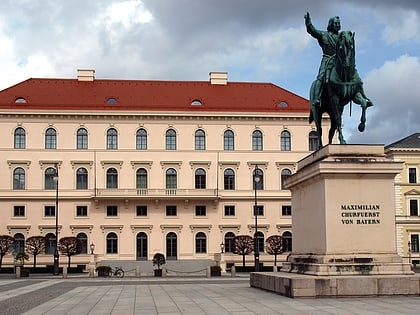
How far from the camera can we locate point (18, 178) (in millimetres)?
75250

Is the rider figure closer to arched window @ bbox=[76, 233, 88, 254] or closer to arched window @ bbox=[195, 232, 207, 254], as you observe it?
arched window @ bbox=[195, 232, 207, 254]

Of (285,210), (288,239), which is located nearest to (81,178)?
(285,210)

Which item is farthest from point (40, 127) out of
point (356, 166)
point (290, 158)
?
point (356, 166)

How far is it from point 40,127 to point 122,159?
902 cm

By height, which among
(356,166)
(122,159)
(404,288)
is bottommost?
(404,288)

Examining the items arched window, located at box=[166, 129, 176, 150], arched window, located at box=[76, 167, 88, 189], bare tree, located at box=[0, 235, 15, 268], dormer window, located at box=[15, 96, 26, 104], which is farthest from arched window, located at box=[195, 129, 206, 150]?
bare tree, located at box=[0, 235, 15, 268]

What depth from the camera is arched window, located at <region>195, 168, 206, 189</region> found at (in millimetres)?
77125

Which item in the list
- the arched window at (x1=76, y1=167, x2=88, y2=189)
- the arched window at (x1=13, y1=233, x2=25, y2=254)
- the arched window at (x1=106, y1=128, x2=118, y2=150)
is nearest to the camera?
the arched window at (x1=13, y1=233, x2=25, y2=254)

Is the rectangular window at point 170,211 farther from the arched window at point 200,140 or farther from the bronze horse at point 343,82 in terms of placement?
the bronze horse at point 343,82

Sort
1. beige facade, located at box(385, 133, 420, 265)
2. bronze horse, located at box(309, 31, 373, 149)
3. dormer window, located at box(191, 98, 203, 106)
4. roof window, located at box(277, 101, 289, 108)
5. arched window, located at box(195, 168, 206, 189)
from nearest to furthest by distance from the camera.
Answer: bronze horse, located at box(309, 31, 373, 149)
arched window, located at box(195, 168, 206, 189)
dormer window, located at box(191, 98, 203, 106)
roof window, located at box(277, 101, 289, 108)
beige facade, located at box(385, 133, 420, 265)

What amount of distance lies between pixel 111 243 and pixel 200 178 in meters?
11.4

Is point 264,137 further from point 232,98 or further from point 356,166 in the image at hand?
point 356,166

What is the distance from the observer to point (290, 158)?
78000 millimetres

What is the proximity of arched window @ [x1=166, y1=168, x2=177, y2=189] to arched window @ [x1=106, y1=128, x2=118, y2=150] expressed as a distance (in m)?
6.05
